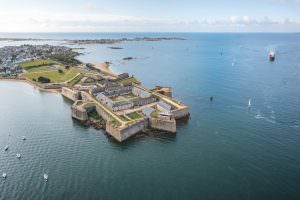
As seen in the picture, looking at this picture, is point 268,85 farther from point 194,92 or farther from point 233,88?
point 194,92

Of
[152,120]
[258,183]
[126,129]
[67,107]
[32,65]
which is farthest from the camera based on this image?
[32,65]

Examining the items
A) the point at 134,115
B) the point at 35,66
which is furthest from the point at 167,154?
the point at 35,66

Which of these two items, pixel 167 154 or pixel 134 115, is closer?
pixel 167 154

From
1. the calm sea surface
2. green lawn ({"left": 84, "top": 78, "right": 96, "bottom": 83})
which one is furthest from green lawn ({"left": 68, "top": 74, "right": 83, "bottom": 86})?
the calm sea surface

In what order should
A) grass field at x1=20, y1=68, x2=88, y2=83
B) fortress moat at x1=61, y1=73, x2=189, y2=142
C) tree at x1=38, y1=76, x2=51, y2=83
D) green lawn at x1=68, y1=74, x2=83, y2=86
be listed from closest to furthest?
fortress moat at x1=61, y1=73, x2=189, y2=142
green lawn at x1=68, y1=74, x2=83, y2=86
tree at x1=38, y1=76, x2=51, y2=83
grass field at x1=20, y1=68, x2=88, y2=83

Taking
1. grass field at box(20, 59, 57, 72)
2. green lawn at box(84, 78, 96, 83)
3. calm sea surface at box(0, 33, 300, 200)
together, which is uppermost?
grass field at box(20, 59, 57, 72)

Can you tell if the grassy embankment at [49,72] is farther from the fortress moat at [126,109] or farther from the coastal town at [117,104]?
the fortress moat at [126,109]

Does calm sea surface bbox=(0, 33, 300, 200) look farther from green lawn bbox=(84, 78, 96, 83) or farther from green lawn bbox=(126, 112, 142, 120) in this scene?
green lawn bbox=(84, 78, 96, 83)

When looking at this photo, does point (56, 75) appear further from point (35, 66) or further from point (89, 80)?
point (35, 66)

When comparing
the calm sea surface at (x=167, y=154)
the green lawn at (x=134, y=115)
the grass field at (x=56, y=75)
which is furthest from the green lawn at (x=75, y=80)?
the green lawn at (x=134, y=115)

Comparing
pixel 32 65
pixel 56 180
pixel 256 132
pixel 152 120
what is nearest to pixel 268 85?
pixel 256 132

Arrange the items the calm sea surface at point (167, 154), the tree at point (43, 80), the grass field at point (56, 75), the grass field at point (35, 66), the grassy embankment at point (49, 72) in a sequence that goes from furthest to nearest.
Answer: the grass field at point (35, 66), the grassy embankment at point (49, 72), the grass field at point (56, 75), the tree at point (43, 80), the calm sea surface at point (167, 154)
